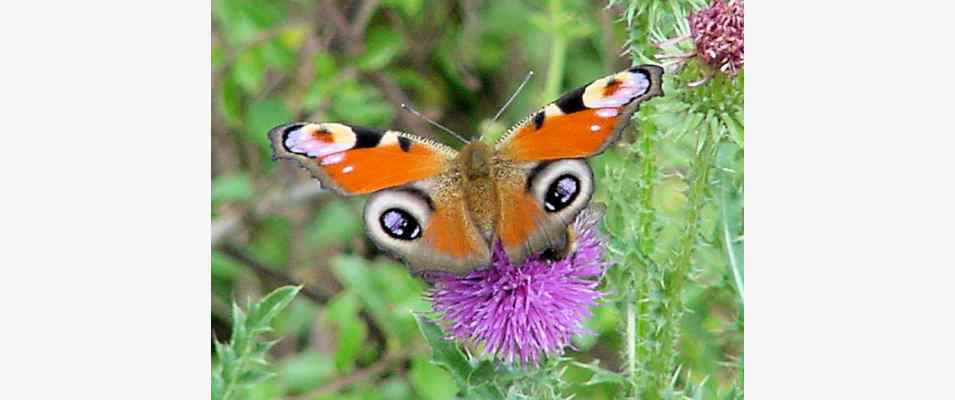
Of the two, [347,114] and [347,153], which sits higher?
[347,114]

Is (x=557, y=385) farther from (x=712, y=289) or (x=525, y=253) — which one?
(x=712, y=289)

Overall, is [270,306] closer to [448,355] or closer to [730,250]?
[448,355]

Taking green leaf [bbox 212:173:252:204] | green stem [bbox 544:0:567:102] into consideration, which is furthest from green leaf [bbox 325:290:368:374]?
green stem [bbox 544:0:567:102]

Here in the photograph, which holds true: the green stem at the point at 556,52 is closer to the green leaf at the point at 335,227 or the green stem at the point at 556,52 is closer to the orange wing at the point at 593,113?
the green leaf at the point at 335,227

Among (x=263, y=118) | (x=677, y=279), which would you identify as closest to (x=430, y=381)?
(x=263, y=118)

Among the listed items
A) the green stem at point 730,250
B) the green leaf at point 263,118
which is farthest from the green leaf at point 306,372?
the green stem at point 730,250

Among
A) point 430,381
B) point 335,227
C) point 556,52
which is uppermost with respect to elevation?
point 556,52

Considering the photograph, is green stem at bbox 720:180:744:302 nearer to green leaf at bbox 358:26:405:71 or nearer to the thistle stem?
the thistle stem
